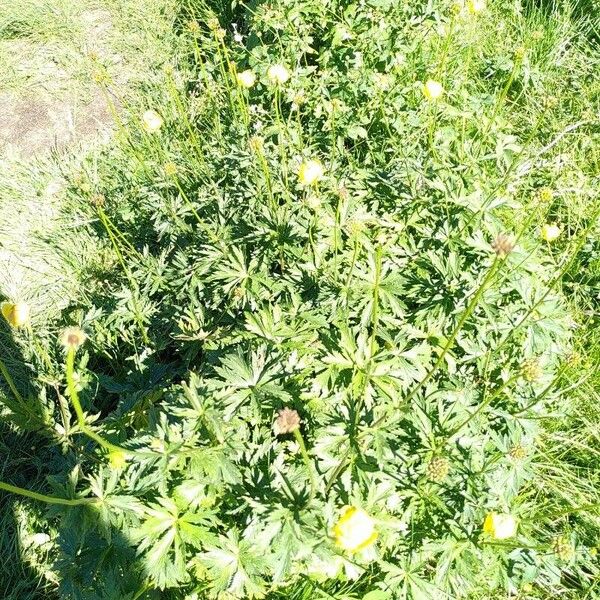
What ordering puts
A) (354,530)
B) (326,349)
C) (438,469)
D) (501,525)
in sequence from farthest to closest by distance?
(326,349) → (438,469) → (501,525) → (354,530)

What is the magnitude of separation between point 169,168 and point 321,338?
30.4 inches

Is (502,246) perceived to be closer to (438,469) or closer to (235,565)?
(438,469)

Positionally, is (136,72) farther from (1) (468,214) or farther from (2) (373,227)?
(1) (468,214)

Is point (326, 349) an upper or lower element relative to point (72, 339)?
lower

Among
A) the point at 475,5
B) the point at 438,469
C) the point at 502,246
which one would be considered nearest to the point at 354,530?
the point at 438,469

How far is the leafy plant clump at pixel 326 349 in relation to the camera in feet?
5.00

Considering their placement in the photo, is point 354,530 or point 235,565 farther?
point 235,565

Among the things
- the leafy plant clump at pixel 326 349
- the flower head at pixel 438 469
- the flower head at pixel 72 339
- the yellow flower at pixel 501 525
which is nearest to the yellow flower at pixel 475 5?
the leafy plant clump at pixel 326 349

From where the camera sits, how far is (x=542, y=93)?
298 centimetres

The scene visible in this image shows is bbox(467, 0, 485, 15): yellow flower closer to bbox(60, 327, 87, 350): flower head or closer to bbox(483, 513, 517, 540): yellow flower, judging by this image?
bbox(483, 513, 517, 540): yellow flower

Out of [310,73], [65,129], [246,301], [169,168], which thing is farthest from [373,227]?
[65,129]

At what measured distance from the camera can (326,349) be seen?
177 centimetres

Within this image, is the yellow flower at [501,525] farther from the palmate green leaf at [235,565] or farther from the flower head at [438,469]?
the palmate green leaf at [235,565]

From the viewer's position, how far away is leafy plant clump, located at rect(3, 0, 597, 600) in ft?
5.00
